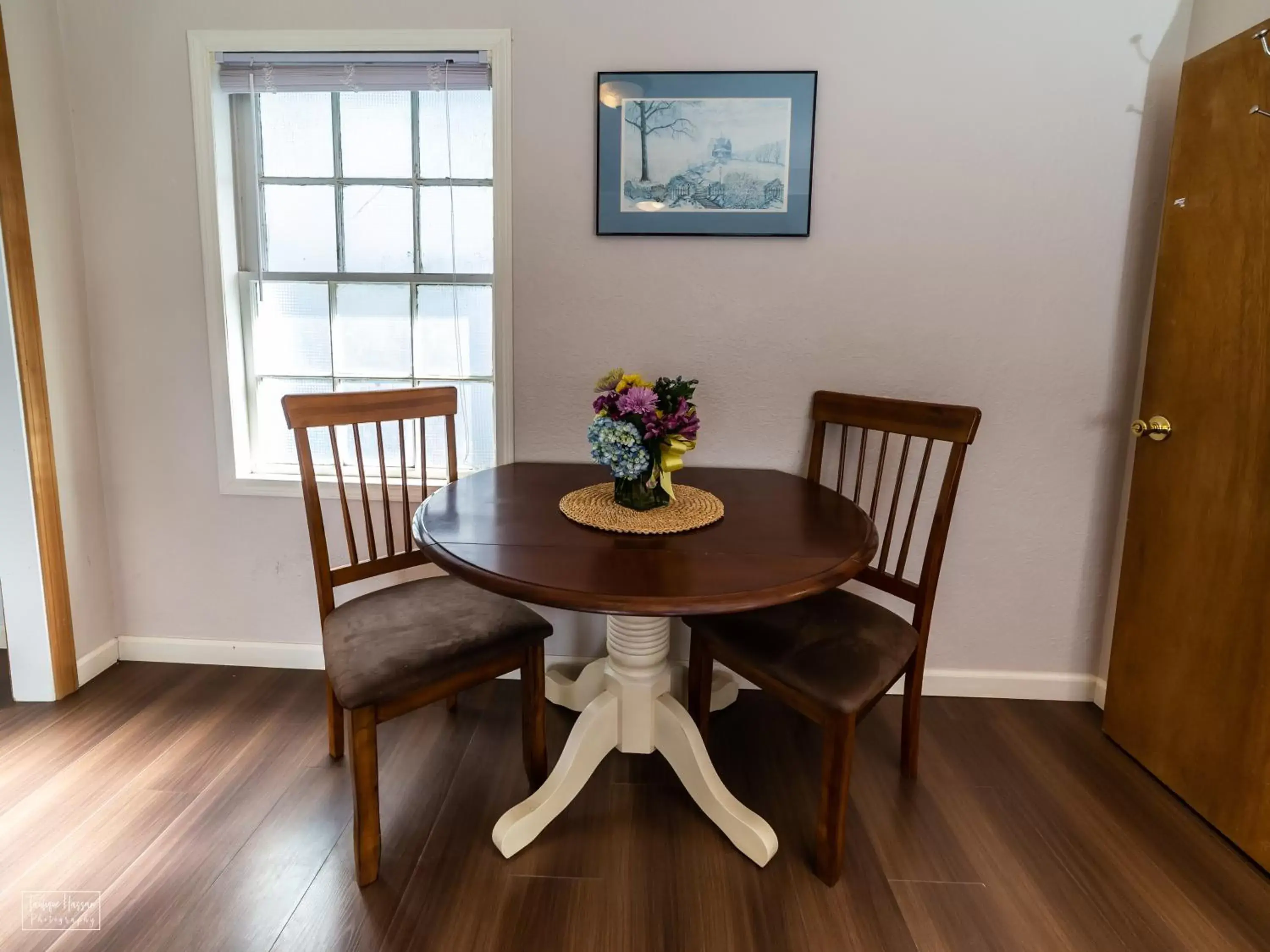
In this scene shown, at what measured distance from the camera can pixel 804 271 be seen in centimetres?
202

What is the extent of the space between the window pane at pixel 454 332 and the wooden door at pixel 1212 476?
6.08 feet

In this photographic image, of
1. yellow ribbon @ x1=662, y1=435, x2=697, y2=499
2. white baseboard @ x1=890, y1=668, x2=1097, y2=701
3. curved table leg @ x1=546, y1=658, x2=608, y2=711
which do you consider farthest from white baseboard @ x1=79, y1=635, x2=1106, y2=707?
yellow ribbon @ x1=662, y1=435, x2=697, y2=499

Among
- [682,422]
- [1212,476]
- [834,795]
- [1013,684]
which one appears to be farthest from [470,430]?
[1212,476]

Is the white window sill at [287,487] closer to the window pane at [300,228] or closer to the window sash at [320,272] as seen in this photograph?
the window sash at [320,272]

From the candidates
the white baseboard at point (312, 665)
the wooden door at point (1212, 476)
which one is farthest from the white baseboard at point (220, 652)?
the wooden door at point (1212, 476)

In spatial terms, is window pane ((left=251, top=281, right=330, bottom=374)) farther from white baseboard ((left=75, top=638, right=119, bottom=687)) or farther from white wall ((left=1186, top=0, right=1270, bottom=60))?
white wall ((left=1186, top=0, right=1270, bottom=60))

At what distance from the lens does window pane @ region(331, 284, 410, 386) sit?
2.23 metres

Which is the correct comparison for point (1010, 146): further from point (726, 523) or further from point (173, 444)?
point (173, 444)

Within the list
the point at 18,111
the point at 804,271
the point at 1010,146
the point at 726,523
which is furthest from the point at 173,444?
the point at 1010,146

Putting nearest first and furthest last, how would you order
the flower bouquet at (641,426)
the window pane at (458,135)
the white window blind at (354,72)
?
the flower bouquet at (641,426) → the white window blind at (354,72) → the window pane at (458,135)

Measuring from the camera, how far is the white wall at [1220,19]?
1654mm

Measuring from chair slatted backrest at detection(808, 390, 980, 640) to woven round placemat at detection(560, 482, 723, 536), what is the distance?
1.51 feet

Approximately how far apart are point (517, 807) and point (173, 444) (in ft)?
5.23

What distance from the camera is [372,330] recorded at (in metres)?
2.26
